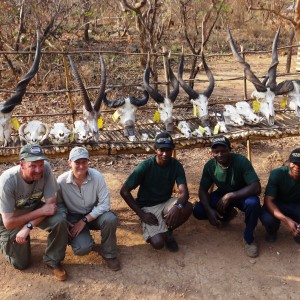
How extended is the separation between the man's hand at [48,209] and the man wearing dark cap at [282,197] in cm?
225

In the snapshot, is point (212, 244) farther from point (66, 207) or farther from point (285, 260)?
point (66, 207)

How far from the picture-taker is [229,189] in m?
4.48

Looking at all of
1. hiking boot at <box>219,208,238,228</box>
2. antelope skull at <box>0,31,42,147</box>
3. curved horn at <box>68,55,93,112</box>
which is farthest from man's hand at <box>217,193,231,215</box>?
antelope skull at <box>0,31,42,147</box>

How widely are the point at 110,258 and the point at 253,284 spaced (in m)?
1.45

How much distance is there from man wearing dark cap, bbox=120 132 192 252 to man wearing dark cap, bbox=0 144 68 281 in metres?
0.82

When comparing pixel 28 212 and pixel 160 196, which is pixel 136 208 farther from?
pixel 28 212

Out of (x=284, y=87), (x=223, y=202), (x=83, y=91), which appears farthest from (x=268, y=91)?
(x=83, y=91)

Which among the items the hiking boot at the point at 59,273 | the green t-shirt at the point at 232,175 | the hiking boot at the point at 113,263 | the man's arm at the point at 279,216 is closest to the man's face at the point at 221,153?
the green t-shirt at the point at 232,175

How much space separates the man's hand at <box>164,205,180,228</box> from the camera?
4188 mm

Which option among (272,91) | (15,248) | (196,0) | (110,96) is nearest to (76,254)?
(15,248)

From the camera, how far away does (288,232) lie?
15.5 feet

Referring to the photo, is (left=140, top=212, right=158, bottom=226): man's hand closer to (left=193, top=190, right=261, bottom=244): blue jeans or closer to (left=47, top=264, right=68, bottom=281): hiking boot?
(left=193, top=190, right=261, bottom=244): blue jeans

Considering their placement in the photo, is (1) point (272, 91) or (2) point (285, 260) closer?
(2) point (285, 260)

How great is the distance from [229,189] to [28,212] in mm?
2183
